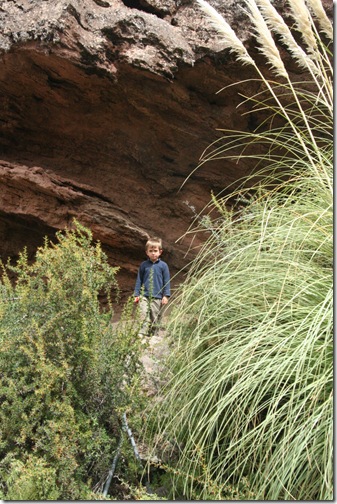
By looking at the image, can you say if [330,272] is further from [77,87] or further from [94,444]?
[77,87]

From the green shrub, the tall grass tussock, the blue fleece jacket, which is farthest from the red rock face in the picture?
the green shrub

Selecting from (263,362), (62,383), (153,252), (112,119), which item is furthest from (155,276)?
(263,362)

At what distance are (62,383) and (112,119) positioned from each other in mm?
3082

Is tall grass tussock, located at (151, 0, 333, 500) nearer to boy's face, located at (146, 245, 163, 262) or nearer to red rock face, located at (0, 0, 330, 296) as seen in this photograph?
boy's face, located at (146, 245, 163, 262)

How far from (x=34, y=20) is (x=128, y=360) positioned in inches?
116

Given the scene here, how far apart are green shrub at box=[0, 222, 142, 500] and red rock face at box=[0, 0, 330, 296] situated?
210 centimetres

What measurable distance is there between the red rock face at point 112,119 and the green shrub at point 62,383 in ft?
6.88

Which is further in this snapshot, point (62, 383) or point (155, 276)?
point (155, 276)

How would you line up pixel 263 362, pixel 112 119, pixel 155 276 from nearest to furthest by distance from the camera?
pixel 263 362 < pixel 155 276 < pixel 112 119

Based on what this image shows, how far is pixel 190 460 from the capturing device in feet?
8.00

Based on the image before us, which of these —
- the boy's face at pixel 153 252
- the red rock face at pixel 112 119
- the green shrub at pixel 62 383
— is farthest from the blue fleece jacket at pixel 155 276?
the green shrub at pixel 62 383

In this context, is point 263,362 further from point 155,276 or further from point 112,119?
point 112,119

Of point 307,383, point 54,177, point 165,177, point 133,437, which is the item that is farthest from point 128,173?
point 307,383

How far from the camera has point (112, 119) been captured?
5.30 metres
